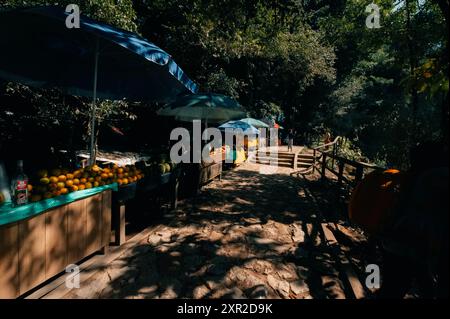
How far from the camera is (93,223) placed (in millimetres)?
3900

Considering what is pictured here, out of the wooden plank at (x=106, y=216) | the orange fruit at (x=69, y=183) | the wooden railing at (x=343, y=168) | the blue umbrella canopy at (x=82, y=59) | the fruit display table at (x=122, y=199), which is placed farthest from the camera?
the wooden railing at (x=343, y=168)

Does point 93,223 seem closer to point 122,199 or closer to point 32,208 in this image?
point 122,199

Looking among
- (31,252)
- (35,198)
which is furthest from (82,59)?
(31,252)

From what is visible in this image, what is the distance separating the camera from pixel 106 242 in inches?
168

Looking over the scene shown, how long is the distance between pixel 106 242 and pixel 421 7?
458 inches

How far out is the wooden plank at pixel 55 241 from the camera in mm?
3154

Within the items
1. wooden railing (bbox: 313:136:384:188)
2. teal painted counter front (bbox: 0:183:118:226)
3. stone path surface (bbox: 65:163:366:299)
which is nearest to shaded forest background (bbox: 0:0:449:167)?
wooden railing (bbox: 313:136:384:188)

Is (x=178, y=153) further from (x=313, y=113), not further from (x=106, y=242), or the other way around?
(x=313, y=113)

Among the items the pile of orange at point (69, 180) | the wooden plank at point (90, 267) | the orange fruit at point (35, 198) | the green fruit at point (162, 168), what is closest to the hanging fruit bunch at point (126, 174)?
A: the pile of orange at point (69, 180)

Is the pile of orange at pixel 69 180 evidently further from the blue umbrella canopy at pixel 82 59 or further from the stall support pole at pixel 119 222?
the blue umbrella canopy at pixel 82 59

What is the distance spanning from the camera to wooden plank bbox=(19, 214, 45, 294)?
2848 millimetres

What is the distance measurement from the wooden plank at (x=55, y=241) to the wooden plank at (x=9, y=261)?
362 millimetres

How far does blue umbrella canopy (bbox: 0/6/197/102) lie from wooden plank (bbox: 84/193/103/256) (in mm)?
2091
